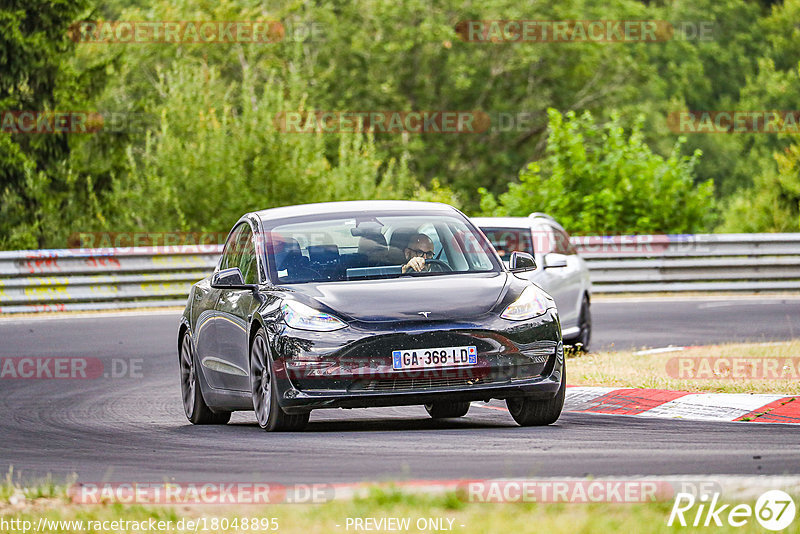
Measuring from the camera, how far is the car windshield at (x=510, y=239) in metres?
17.1

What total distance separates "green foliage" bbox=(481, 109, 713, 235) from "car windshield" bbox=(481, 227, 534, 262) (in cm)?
1548

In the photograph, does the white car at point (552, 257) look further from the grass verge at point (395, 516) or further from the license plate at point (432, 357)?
the grass verge at point (395, 516)

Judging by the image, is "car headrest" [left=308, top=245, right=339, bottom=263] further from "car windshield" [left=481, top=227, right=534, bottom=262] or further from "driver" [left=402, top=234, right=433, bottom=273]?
"car windshield" [left=481, top=227, right=534, bottom=262]

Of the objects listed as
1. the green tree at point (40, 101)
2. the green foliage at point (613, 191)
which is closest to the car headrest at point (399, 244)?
the green foliage at point (613, 191)

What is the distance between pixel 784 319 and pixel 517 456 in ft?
48.1

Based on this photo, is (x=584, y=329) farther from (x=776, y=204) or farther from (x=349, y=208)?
(x=776, y=204)

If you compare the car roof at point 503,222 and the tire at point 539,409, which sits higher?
the car roof at point 503,222

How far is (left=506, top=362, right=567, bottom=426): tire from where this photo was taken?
397 inches

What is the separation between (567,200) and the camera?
109 ft

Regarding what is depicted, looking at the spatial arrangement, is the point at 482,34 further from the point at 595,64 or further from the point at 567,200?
the point at 567,200

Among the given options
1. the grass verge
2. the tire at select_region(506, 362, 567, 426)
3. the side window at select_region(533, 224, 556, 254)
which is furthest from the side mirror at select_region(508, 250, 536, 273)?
the side window at select_region(533, 224, 556, 254)

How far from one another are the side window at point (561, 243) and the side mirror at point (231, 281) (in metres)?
7.67

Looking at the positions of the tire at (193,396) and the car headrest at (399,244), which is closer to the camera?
the car headrest at (399,244)

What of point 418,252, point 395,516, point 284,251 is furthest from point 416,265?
point 395,516
